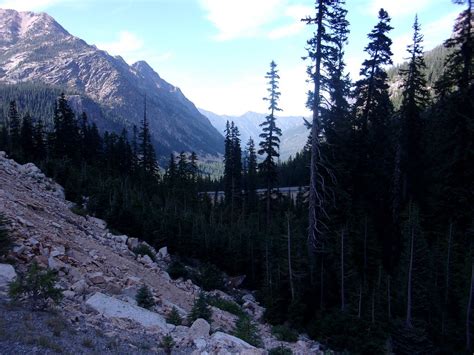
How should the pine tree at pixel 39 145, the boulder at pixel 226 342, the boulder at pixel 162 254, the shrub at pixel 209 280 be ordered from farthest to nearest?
the pine tree at pixel 39 145 < the boulder at pixel 162 254 < the shrub at pixel 209 280 < the boulder at pixel 226 342

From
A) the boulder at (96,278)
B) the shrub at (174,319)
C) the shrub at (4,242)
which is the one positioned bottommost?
the shrub at (174,319)

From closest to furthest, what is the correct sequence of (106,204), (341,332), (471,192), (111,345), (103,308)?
(111,345) < (103,308) < (341,332) < (471,192) < (106,204)

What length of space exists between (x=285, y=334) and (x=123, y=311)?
7838 mm

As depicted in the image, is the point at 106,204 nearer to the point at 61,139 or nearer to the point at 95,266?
the point at 95,266

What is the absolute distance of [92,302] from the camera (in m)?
10.1

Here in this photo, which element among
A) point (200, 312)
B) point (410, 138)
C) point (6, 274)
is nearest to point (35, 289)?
point (6, 274)

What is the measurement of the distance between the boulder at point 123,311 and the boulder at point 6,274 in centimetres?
209

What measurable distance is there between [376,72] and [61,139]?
45081 millimetres

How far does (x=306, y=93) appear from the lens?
1761 cm

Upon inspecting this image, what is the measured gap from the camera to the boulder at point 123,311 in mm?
9844

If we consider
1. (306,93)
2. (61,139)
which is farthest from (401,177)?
(61,139)

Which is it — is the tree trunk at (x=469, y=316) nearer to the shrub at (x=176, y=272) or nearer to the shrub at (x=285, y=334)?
the shrub at (x=285, y=334)

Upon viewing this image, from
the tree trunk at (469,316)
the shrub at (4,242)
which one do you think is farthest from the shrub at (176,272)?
the tree trunk at (469,316)

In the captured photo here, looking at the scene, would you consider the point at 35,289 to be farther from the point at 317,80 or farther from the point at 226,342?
the point at 317,80
